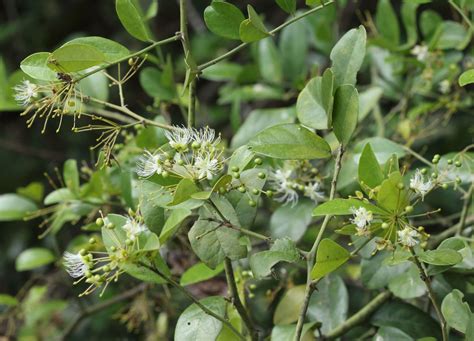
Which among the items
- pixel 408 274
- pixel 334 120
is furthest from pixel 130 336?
pixel 334 120

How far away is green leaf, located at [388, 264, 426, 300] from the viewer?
105 centimetres

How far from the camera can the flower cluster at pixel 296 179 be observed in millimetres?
1114

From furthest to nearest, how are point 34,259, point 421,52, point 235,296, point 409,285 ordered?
point 34,259 < point 421,52 < point 409,285 < point 235,296

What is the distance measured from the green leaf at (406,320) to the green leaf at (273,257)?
296 mm

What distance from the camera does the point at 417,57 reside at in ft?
4.80

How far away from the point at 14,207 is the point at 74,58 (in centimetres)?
68

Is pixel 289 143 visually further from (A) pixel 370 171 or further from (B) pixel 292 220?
(B) pixel 292 220

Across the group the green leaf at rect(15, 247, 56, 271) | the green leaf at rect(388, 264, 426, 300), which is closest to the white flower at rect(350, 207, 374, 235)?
the green leaf at rect(388, 264, 426, 300)

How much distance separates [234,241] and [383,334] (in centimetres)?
33

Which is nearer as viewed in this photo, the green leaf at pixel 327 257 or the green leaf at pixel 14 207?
the green leaf at pixel 327 257

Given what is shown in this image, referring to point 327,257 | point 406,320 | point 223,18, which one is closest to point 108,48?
point 223,18

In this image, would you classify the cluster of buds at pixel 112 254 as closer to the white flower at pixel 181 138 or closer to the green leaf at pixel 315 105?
the white flower at pixel 181 138

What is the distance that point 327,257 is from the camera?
0.87 metres

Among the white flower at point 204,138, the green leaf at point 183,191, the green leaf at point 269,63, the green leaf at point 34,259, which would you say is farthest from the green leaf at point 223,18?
the green leaf at point 34,259
